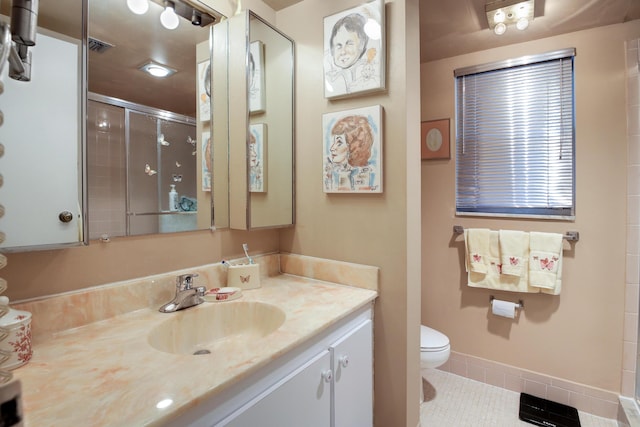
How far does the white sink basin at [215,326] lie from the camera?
1.14 m

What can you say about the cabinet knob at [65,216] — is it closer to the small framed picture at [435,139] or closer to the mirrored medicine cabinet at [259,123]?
the mirrored medicine cabinet at [259,123]

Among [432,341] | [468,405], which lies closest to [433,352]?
[432,341]

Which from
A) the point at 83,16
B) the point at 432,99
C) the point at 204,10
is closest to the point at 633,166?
the point at 432,99

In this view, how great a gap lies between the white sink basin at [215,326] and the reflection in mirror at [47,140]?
410mm

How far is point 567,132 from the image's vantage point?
6.61 ft

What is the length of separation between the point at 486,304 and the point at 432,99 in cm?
150

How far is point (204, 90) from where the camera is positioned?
1.45 meters

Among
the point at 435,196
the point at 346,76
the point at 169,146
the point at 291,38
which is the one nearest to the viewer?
the point at 169,146

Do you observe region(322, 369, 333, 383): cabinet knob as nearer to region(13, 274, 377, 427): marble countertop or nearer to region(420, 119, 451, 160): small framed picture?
region(13, 274, 377, 427): marble countertop

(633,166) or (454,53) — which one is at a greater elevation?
(454,53)

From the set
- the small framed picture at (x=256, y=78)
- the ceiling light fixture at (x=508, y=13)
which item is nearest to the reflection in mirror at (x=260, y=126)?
the small framed picture at (x=256, y=78)

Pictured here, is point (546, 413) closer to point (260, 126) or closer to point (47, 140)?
point (260, 126)

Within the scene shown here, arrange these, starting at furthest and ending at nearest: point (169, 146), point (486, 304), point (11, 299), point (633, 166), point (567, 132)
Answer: point (486, 304)
point (567, 132)
point (633, 166)
point (169, 146)
point (11, 299)

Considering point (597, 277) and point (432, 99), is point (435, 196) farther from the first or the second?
point (597, 277)
